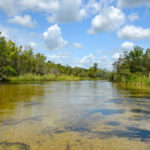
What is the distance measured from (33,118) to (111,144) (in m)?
2.66

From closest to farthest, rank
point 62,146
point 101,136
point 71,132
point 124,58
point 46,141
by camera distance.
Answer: point 62,146
point 46,141
point 101,136
point 71,132
point 124,58

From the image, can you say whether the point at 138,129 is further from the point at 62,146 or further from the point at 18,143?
the point at 18,143

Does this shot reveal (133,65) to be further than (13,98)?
Yes

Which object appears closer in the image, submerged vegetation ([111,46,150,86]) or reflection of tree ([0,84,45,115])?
reflection of tree ([0,84,45,115])

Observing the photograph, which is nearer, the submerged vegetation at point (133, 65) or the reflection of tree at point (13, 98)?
the reflection of tree at point (13, 98)

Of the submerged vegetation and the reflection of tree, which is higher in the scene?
the submerged vegetation

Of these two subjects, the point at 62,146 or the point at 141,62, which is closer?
the point at 62,146

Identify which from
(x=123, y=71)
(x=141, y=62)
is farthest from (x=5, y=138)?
(x=141, y=62)

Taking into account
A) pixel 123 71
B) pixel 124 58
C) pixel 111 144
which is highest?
pixel 124 58

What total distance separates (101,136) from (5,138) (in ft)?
6.47

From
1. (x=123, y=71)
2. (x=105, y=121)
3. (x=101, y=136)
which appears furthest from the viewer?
(x=123, y=71)

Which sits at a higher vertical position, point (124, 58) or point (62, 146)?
point (124, 58)

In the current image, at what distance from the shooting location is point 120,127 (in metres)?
4.09

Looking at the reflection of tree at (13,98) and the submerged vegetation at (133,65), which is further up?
the submerged vegetation at (133,65)
